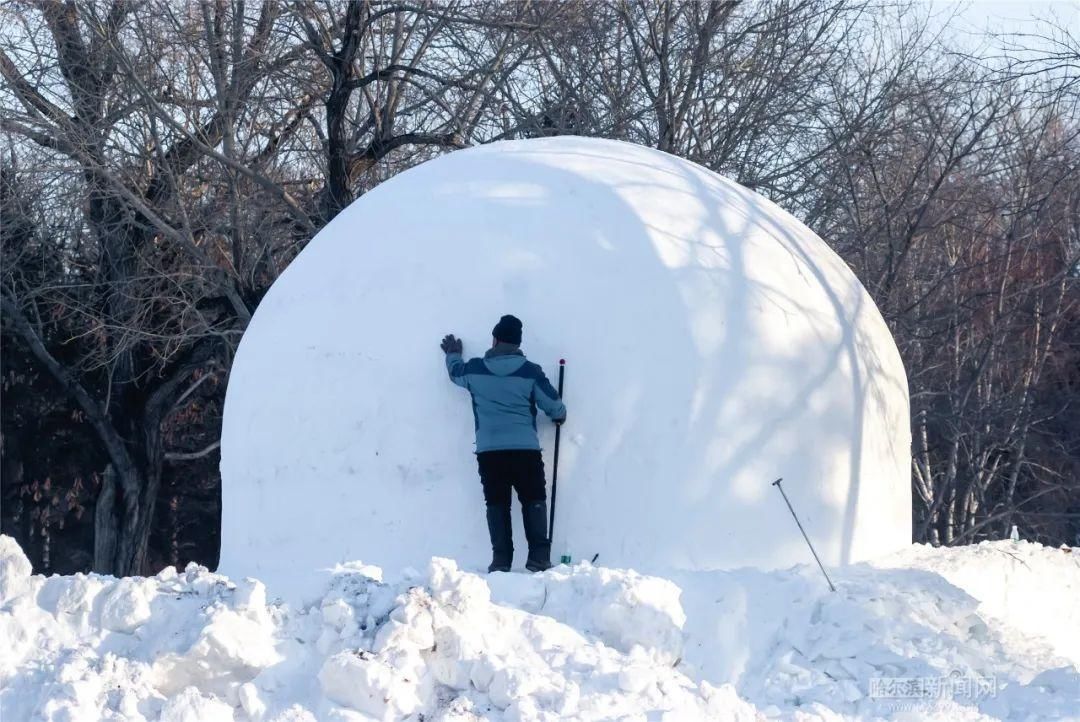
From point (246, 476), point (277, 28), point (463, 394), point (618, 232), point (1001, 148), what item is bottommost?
point (246, 476)

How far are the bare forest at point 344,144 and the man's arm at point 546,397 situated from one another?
8.14 m

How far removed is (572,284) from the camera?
7.50 m

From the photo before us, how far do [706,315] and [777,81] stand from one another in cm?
880

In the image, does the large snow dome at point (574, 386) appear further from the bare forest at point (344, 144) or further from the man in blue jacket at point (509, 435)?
the bare forest at point (344, 144)

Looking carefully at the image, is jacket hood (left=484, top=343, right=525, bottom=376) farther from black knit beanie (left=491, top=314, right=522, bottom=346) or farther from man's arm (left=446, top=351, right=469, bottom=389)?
man's arm (left=446, top=351, right=469, bottom=389)

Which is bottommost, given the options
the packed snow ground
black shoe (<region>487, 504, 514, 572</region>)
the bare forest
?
the packed snow ground

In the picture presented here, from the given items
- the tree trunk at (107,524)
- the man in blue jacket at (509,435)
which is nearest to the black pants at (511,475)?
the man in blue jacket at (509,435)

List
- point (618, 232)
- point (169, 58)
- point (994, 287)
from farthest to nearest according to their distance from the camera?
1. point (994, 287)
2. point (169, 58)
3. point (618, 232)

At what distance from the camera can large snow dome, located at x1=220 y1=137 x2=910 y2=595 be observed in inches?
289

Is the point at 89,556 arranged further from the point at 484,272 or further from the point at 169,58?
the point at 484,272

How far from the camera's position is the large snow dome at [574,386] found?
7.33 m

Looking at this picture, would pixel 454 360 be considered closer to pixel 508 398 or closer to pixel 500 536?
pixel 508 398

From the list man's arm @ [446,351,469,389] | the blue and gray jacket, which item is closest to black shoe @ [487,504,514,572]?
the blue and gray jacket

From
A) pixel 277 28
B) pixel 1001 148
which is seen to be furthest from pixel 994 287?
pixel 277 28
